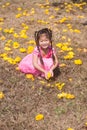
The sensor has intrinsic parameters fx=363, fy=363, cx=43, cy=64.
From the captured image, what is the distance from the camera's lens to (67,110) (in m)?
5.66

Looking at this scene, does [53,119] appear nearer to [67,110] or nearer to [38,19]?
[67,110]

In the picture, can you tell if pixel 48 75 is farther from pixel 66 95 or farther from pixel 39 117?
pixel 39 117

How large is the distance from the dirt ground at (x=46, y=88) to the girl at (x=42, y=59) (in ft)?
0.53

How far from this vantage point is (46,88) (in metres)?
6.27

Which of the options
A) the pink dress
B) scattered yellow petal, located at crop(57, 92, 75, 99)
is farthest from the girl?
scattered yellow petal, located at crop(57, 92, 75, 99)

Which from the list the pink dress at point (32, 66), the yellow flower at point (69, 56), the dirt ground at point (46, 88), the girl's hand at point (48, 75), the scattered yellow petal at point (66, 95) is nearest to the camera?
the dirt ground at point (46, 88)

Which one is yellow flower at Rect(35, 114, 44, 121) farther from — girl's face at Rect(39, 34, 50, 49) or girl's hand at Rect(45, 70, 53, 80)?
girl's face at Rect(39, 34, 50, 49)

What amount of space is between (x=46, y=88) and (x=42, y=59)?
64cm

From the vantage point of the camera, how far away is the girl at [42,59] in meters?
6.55

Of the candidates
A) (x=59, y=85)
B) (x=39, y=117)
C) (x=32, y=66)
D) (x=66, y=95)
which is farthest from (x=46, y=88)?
(x=39, y=117)

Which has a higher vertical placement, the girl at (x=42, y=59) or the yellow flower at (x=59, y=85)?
the girl at (x=42, y=59)

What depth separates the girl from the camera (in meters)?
6.55

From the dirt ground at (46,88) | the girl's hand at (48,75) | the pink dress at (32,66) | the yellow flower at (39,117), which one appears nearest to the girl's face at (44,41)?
the pink dress at (32,66)

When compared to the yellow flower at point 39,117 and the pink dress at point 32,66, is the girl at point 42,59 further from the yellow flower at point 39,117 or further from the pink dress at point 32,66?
the yellow flower at point 39,117
